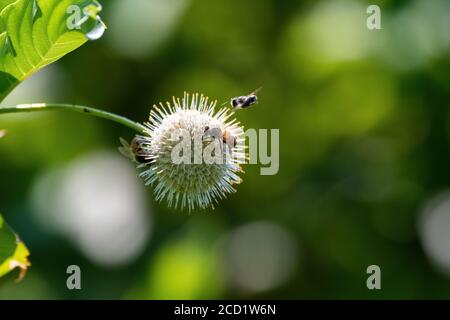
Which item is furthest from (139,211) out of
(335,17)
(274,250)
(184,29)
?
(335,17)

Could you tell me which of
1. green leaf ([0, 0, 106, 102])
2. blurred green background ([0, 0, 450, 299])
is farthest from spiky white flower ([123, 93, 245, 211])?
blurred green background ([0, 0, 450, 299])

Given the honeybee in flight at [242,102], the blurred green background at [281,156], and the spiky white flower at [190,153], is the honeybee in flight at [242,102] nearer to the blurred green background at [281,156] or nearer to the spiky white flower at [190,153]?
the spiky white flower at [190,153]

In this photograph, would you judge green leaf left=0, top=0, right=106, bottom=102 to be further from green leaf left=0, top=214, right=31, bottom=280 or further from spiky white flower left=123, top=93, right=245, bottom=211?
spiky white flower left=123, top=93, right=245, bottom=211

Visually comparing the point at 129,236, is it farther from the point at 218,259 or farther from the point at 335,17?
the point at 335,17

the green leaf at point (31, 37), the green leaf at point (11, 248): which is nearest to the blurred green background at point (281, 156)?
the green leaf at point (11, 248)

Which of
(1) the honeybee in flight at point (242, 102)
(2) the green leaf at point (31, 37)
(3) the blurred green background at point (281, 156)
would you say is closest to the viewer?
(2) the green leaf at point (31, 37)

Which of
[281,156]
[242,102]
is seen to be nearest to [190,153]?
[242,102]
